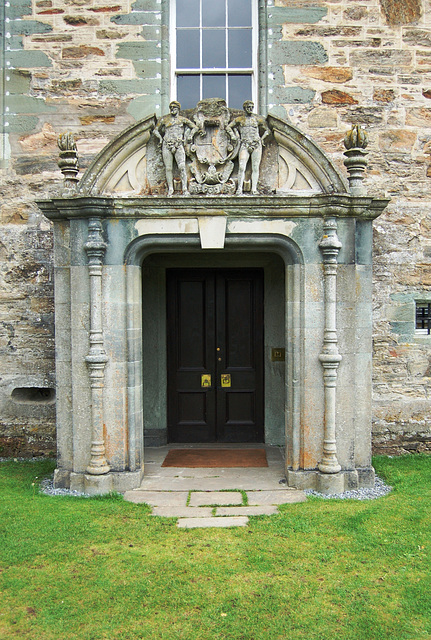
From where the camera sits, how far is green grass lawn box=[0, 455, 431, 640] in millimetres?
3414

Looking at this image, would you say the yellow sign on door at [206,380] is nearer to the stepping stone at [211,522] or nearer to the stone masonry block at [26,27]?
the stepping stone at [211,522]

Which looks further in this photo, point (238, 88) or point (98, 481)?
point (238, 88)

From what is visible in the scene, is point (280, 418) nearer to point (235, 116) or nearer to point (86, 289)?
point (86, 289)

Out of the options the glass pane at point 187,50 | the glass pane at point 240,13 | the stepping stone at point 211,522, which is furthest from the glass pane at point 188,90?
the stepping stone at point 211,522

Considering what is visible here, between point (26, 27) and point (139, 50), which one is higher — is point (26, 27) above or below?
above

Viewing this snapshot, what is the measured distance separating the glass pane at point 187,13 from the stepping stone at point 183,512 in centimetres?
650

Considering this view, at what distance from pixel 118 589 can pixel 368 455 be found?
10.4 feet

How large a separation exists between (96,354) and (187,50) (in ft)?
15.4

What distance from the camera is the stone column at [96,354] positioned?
5586 mm

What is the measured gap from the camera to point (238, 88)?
748 centimetres

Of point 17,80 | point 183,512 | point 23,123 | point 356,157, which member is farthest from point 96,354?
point 17,80

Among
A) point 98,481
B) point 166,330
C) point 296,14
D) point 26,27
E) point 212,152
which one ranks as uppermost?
point 296,14

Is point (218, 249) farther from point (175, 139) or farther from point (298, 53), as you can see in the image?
point (298, 53)

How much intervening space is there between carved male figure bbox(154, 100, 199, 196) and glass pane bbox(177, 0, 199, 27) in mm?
2602
